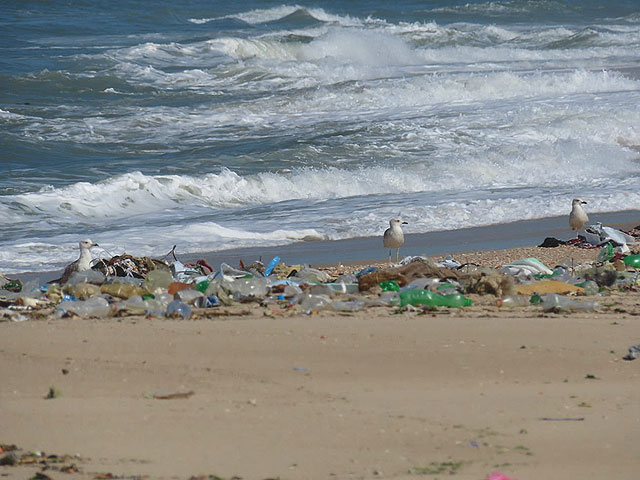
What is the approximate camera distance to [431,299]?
6.38 metres

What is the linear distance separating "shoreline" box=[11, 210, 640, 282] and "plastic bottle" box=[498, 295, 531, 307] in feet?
Answer: 9.47

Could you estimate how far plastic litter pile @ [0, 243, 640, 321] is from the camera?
624 centimetres

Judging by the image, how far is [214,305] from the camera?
6.30m

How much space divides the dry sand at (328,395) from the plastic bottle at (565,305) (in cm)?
15

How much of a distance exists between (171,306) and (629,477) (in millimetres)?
3106

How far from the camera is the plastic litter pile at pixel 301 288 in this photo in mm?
6242

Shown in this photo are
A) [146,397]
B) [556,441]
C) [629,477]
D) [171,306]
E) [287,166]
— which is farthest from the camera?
[287,166]

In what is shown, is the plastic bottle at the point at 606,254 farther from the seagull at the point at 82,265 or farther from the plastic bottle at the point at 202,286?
the seagull at the point at 82,265

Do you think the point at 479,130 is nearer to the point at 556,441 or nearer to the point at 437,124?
the point at 437,124

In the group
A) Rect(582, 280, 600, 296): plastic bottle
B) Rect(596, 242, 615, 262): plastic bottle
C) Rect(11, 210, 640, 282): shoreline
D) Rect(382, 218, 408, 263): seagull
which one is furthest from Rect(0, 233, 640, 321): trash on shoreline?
Rect(11, 210, 640, 282): shoreline

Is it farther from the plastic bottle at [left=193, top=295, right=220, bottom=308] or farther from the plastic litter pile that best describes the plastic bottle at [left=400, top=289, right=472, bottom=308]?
the plastic bottle at [left=193, top=295, right=220, bottom=308]

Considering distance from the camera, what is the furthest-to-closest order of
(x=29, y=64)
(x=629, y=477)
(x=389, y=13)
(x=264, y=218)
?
(x=389, y=13) → (x=29, y=64) → (x=264, y=218) → (x=629, y=477)

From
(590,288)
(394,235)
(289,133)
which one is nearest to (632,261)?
(590,288)

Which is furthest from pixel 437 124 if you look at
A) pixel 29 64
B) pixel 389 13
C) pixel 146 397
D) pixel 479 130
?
pixel 389 13
